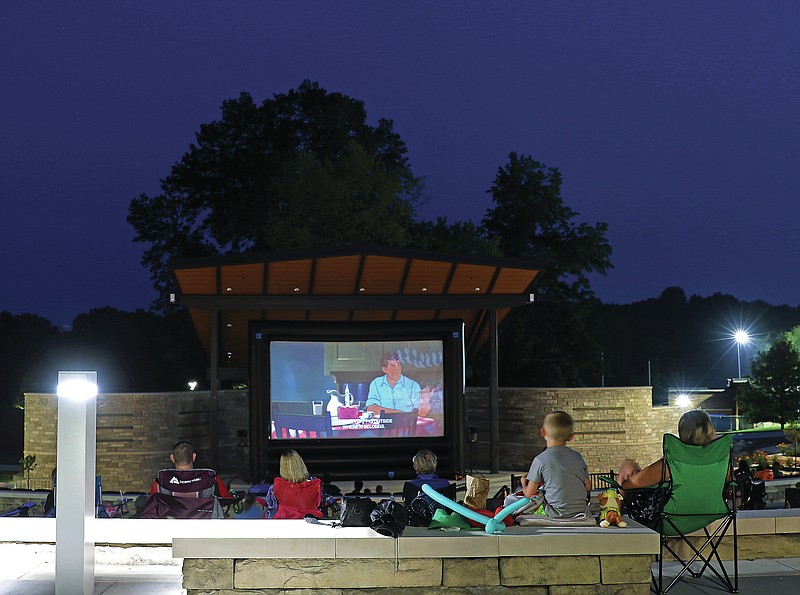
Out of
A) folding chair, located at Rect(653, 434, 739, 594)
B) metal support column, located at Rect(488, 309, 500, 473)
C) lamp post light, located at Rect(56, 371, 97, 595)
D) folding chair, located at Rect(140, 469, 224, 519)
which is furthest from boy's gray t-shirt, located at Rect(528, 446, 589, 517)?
metal support column, located at Rect(488, 309, 500, 473)

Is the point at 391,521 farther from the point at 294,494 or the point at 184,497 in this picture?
the point at 184,497

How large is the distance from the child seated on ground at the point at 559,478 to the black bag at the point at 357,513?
87 centimetres

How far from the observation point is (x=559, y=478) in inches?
191

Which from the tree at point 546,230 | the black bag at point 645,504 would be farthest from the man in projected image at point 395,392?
the tree at point 546,230

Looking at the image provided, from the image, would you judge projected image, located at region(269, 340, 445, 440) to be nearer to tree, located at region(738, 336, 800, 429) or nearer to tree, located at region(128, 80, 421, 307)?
tree, located at region(128, 80, 421, 307)

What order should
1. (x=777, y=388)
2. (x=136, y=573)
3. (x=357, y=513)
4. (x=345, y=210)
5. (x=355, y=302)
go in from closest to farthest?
(x=357, y=513) < (x=136, y=573) < (x=355, y=302) < (x=345, y=210) < (x=777, y=388)

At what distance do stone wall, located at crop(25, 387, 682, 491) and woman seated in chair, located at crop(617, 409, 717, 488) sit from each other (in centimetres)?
1167

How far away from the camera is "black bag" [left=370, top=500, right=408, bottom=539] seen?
446 cm

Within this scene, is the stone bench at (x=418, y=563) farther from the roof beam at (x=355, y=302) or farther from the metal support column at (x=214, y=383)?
the metal support column at (x=214, y=383)

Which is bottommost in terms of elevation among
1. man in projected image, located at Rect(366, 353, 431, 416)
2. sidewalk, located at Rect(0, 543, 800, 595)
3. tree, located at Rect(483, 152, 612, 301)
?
sidewalk, located at Rect(0, 543, 800, 595)

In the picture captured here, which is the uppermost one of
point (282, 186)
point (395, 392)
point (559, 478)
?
point (282, 186)

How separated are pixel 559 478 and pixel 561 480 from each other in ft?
0.05

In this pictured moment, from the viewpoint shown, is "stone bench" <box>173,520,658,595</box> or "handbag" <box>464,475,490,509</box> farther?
"handbag" <box>464,475,490,509</box>

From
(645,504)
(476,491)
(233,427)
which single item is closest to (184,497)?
(476,491)
